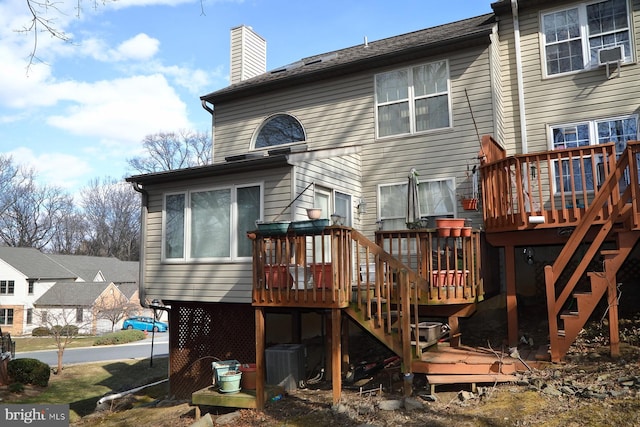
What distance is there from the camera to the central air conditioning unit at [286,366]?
770 centimetres

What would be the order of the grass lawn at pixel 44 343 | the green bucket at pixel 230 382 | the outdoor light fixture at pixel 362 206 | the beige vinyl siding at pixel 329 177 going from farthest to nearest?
the grass lawn at pixel 44 343 < the outdoor light fixture at pixel 362 206 < the beige vinyl siding at pixel 329 177 < the green bucket at pixel 230 382

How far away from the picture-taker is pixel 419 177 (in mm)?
10055

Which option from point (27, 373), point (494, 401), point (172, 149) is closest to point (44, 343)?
point (27, 373)

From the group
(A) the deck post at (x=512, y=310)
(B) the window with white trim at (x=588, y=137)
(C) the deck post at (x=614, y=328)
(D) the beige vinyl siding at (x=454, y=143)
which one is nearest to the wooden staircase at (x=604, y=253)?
(C) the deck post at (x=614, y=328)

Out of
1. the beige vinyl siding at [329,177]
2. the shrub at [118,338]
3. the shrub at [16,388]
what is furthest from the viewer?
the shrub at [118,338]

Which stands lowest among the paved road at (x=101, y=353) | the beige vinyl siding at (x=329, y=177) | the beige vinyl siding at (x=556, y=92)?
the paved road at (x=101, y=353)

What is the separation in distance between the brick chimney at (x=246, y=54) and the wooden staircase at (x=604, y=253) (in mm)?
10640

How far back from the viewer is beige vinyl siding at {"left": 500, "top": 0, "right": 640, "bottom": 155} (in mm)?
8875

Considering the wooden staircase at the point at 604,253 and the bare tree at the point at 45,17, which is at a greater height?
the bare tree at the point at 45,17

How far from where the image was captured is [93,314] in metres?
36.5

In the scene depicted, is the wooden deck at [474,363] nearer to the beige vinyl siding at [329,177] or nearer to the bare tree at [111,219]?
the beige vinyl siding at [329,177]

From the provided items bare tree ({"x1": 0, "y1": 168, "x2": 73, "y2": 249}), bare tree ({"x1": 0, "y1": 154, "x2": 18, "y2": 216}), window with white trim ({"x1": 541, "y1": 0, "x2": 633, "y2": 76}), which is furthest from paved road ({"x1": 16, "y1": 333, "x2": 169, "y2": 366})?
bare tree ({"x1": 0, "y1": 168, "x2": 73, "y2": 249})

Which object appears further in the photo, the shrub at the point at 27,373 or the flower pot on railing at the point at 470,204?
the shrub at the point at 27,373

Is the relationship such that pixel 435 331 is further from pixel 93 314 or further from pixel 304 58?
pixel 93 314
